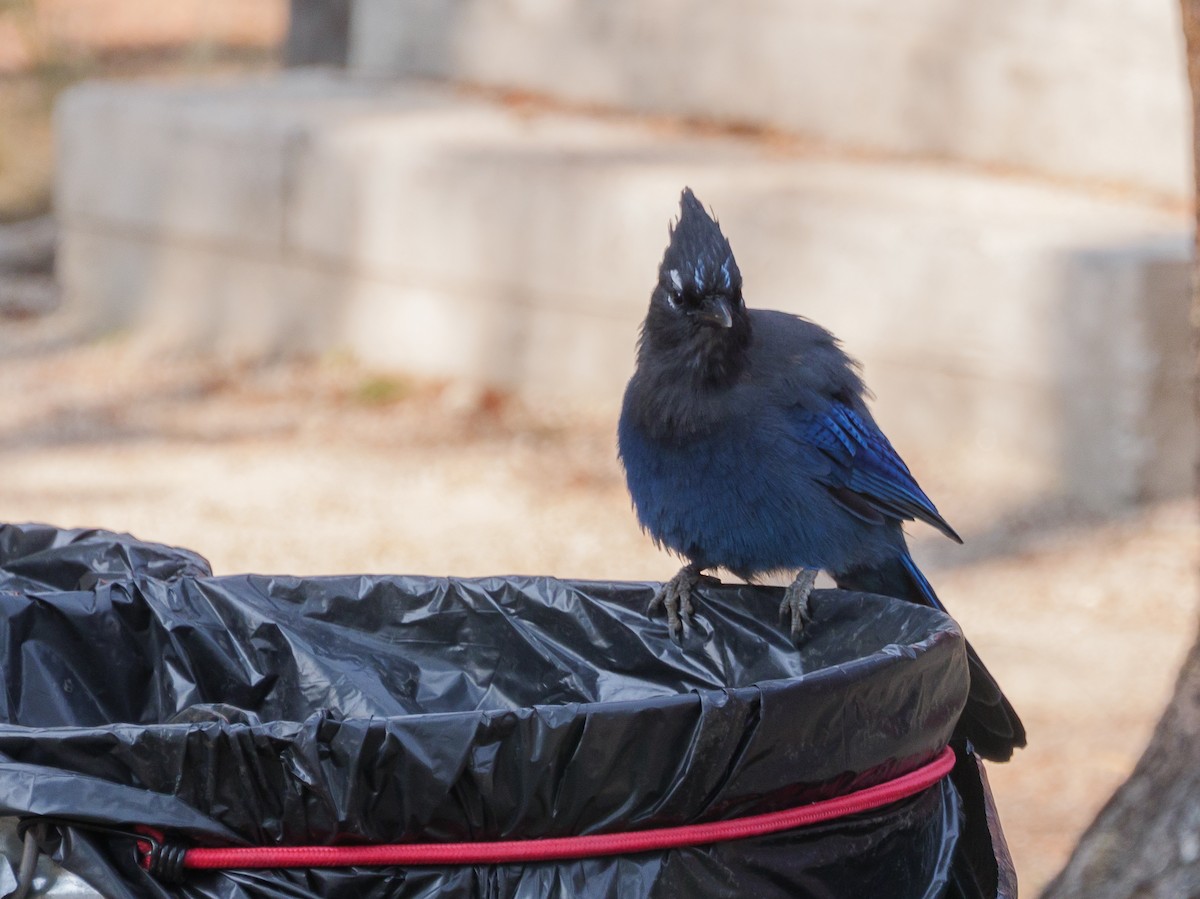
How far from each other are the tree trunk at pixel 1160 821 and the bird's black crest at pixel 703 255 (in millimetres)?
896

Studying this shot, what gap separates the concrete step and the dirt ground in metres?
0.23

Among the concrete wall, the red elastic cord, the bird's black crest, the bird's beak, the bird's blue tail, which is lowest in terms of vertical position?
Result: the bird's blue tail

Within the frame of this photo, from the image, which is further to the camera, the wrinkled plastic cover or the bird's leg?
the bird's leg

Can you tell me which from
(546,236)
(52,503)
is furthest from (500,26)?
(52,503)

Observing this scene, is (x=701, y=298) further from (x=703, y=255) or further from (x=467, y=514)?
(x=467, y=514)

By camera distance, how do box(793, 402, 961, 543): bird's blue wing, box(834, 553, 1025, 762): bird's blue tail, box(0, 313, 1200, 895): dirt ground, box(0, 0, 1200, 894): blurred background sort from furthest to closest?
box(0, 0, 1200, 894): blurred background
box(0, 313, 1200, 895): dirt ground
box(793, 402, 961, 543): bird's blue wing
box(834, 553, 1025, 762): bird's blue tail

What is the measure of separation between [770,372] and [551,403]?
4.22 metres

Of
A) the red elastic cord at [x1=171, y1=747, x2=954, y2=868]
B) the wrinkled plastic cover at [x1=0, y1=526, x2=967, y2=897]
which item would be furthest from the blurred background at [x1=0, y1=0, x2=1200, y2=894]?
the red elastic cord at [x1=171, y1=747, x2=954, y2=868]

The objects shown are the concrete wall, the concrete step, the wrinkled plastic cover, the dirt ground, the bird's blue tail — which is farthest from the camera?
the concrete wall

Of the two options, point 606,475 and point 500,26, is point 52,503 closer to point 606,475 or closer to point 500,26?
point 606,475

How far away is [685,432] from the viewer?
2721 mm

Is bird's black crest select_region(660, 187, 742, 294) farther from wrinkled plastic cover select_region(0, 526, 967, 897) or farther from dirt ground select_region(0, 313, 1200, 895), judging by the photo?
dirt ground select_region(0, 313, 1200, 895)

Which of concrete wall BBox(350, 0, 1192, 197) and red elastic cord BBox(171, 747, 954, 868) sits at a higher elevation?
concrete wall BBox(350, 0, 1192, 197)

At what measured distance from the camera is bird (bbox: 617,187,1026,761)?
8.86 feet
